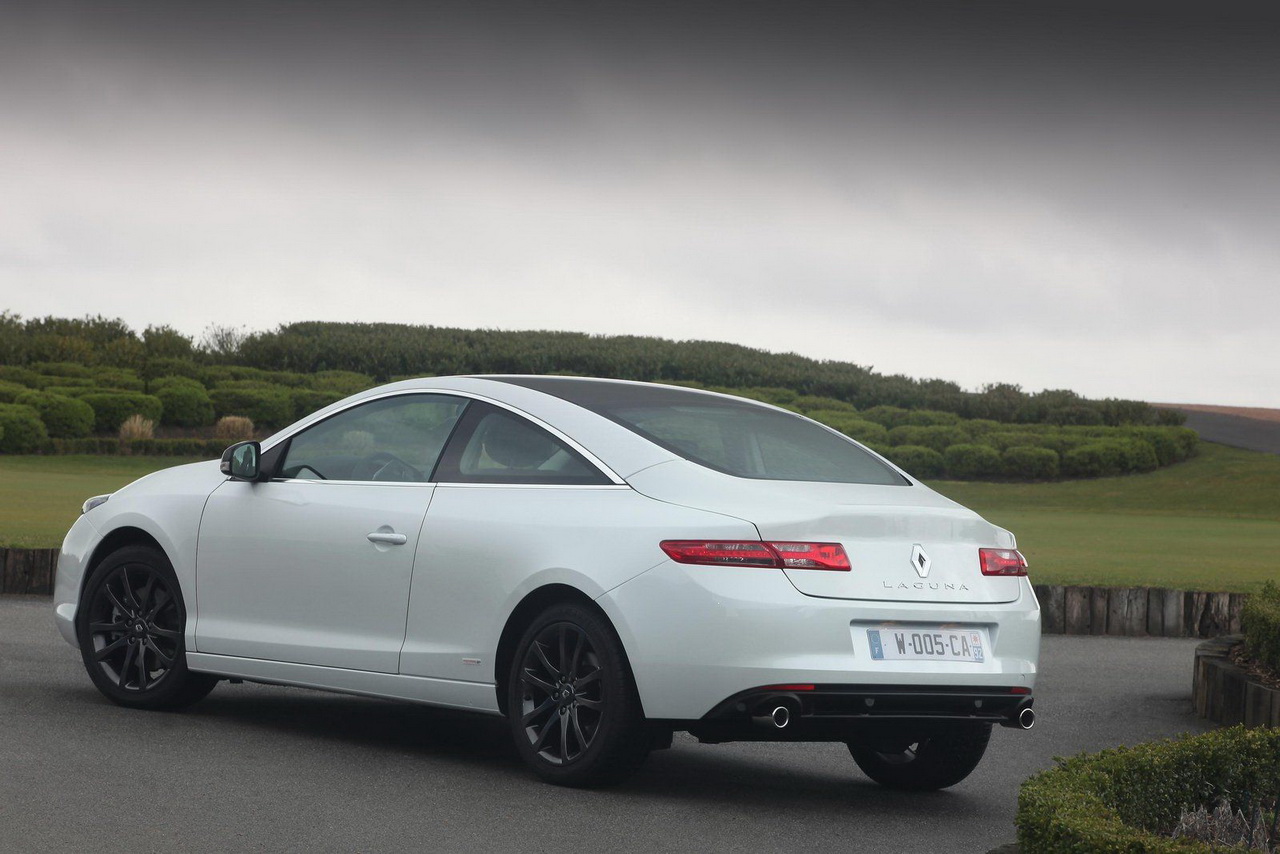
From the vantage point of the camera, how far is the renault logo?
592cm

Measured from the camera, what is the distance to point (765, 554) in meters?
5.71

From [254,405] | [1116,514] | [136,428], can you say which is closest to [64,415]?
[136,428]

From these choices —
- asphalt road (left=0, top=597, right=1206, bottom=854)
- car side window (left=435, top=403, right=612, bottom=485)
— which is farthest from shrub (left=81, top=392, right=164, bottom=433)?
car side window (left=435, top=403, right=612, bottom=485)

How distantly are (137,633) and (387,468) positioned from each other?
168cm

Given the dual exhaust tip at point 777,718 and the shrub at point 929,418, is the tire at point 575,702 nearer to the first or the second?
the dual exhaust tip at point 777,718

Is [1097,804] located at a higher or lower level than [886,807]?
higher

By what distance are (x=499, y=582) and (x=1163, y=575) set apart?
1189 cm

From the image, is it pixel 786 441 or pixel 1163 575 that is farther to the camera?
pixel 1163 575

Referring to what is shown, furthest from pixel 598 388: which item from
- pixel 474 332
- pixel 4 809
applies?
pixel 474 332

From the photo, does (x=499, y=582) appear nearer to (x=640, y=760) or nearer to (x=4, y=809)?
(x=640, y=760)

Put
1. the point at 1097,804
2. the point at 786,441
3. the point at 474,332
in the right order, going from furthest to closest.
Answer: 1. the point at 474,332
2. the point at 786,441
3. the point at 1097,804

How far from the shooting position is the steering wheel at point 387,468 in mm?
6977

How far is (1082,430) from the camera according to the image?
36875 mm

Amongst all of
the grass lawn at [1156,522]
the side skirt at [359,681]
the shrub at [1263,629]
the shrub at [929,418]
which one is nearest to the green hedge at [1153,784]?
the side skirt at [359,681]
